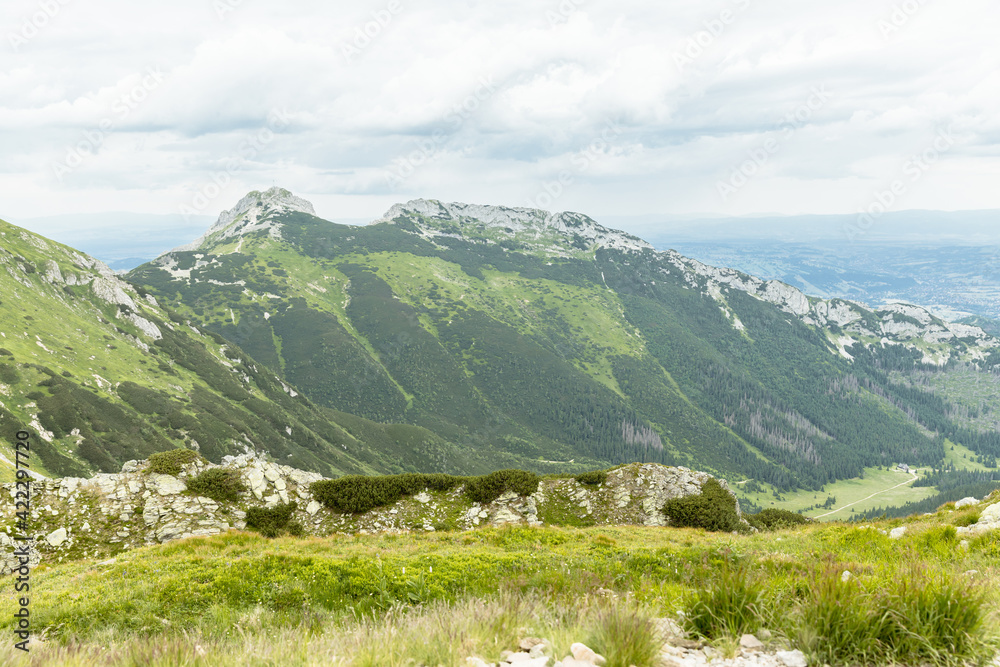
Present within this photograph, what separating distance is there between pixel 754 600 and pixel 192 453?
1193 inches

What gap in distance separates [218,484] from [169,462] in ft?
9.73

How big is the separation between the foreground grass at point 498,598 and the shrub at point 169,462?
7.98 metres

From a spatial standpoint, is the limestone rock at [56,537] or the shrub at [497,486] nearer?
the limestone rock at [56,537]

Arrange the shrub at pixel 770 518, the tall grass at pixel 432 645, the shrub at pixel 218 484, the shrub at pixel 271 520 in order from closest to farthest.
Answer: the tall grass at pixel 432 645 → the shrub at pixel 271 520 → the shrub at pixel 218 484 → the shrub at pixel 770 518

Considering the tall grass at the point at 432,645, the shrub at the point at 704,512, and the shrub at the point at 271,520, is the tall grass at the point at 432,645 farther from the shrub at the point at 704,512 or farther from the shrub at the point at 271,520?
the shrub at the point at 704,512

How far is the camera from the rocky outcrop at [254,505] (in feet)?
70.8

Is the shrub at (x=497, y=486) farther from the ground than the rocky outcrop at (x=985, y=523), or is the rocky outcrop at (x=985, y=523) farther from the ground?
the rocky outcrop at (x=985, y=523)

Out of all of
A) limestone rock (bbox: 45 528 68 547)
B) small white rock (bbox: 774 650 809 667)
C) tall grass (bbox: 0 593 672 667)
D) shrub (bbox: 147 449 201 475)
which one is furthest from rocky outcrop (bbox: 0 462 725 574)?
small white rock (bbox: 774 650 809 667)

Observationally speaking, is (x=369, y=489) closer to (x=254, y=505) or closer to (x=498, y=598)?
(x=254, y=505)

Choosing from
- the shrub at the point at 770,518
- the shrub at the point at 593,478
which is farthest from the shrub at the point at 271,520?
the shrub at the point at 770,518

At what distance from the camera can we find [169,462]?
Result: 85.0 feet

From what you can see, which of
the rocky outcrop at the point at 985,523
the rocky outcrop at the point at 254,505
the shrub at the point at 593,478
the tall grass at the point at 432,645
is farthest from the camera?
the shrub at the point at 593,478

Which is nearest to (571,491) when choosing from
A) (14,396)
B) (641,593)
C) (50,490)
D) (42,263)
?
(641,593)

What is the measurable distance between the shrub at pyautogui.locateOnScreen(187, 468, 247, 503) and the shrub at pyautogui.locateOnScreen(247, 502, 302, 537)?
1569 mm
